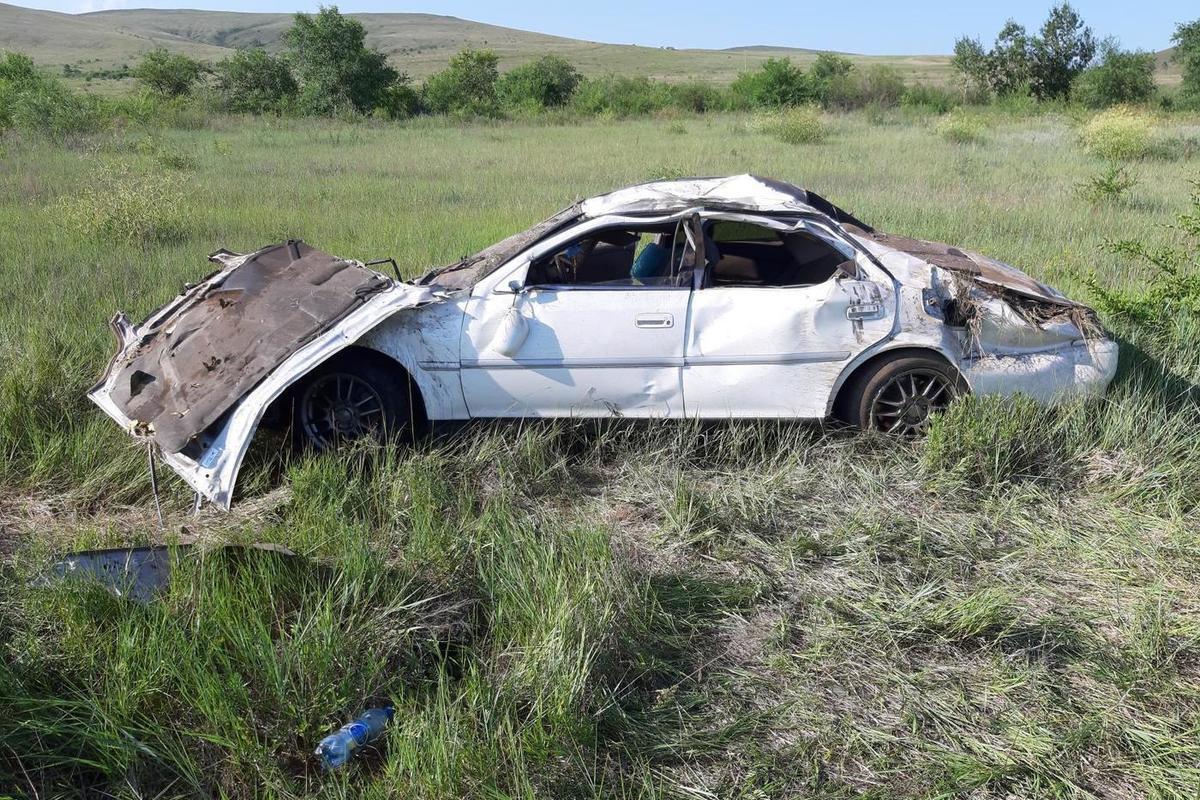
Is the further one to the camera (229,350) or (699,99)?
(699,99)

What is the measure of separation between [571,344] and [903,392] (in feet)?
6.32

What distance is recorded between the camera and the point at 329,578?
3.47 meters

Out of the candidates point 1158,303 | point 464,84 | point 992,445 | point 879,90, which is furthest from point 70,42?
A: point 992,445

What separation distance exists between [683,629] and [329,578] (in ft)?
4.76

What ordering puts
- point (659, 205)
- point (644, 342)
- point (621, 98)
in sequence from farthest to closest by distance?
point (621, 98) → point (659, 205) → point (644, 342)

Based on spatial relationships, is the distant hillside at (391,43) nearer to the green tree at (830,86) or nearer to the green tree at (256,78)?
the green tree at (830,86)

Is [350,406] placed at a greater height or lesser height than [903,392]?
lesser

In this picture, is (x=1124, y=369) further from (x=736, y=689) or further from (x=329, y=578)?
(x=329, y=578)

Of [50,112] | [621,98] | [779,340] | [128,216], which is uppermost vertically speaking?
[621,98]

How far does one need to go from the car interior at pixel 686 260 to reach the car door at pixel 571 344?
5.6 inches

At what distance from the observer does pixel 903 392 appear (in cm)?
493

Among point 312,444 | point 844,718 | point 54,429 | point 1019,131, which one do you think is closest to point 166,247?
point 54,429

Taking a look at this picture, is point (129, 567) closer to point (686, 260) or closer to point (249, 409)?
point (249, 409)

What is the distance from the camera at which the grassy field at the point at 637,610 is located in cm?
276
